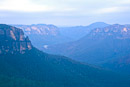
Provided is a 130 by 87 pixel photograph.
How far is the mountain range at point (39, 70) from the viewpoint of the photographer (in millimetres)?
122750

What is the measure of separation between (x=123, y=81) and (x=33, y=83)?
5777cm

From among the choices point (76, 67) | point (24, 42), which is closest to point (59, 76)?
point (76, 67)

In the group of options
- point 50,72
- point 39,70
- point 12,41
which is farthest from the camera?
point 12,41

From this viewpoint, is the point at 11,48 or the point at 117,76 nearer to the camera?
the point at 11,48

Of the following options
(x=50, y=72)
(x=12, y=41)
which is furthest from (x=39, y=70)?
(x=12, y=41)

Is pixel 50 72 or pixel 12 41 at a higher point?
pixel 12 41

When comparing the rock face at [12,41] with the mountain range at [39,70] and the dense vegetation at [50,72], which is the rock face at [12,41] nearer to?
the mountain range at [39,70]

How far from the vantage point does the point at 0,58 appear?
135 metres

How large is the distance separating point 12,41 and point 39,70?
1012 inches

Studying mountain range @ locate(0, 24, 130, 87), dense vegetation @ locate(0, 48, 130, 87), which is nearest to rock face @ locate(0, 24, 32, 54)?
mountain range @ locate(0, 24, 130, 87)

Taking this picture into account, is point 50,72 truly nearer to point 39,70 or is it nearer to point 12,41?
point 39,70

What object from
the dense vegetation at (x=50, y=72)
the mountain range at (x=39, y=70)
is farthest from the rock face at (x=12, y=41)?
the dense vegetation at (x=50, y=72)

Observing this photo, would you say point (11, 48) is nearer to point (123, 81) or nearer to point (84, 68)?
point (84, 68)

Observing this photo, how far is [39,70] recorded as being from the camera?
141000mm
